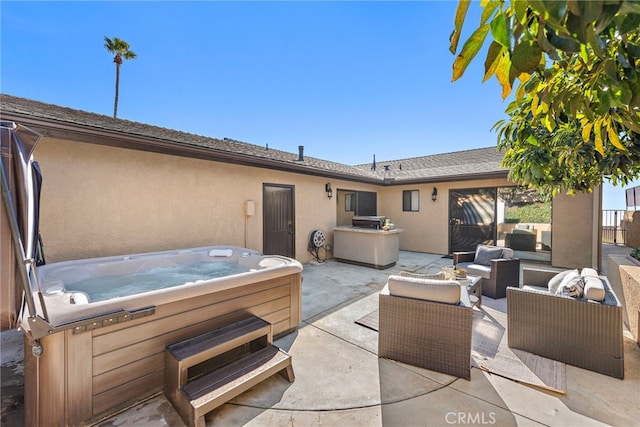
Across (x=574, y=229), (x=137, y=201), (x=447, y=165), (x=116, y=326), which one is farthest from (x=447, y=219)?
(x=116, y=326)

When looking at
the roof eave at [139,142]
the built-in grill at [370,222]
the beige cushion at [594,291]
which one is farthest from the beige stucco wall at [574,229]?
the beige cushion at [594,291]

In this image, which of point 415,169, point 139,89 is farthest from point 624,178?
point 139,89

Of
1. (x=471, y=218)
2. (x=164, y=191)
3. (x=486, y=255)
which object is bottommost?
(x=486, y=255)

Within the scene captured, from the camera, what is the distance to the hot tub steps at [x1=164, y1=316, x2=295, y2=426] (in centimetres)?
215

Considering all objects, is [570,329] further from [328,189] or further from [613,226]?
[613,226]

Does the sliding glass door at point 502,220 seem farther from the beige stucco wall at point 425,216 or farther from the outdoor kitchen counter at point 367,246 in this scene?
the outdoor kitchen counter at point 367,246

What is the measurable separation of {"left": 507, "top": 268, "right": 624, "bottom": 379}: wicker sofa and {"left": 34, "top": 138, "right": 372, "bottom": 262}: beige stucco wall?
5395 millimetres

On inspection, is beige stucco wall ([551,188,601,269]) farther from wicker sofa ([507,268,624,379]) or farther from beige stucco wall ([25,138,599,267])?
wicker sofa ([507,268,624,379])

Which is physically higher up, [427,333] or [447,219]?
[447,219]

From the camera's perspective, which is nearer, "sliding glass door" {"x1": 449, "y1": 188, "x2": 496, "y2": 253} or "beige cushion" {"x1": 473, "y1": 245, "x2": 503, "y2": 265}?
"beige cushion" {"x1": 473, "y1": 245, "x2": 503, "y2": 265}

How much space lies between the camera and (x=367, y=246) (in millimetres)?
7527

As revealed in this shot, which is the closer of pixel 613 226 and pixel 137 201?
pixel 137 201

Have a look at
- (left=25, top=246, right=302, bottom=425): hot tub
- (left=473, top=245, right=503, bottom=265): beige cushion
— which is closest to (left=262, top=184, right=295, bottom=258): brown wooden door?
(left=25, top=246, right=302, bottom=425): hot tub

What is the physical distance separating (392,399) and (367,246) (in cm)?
522
